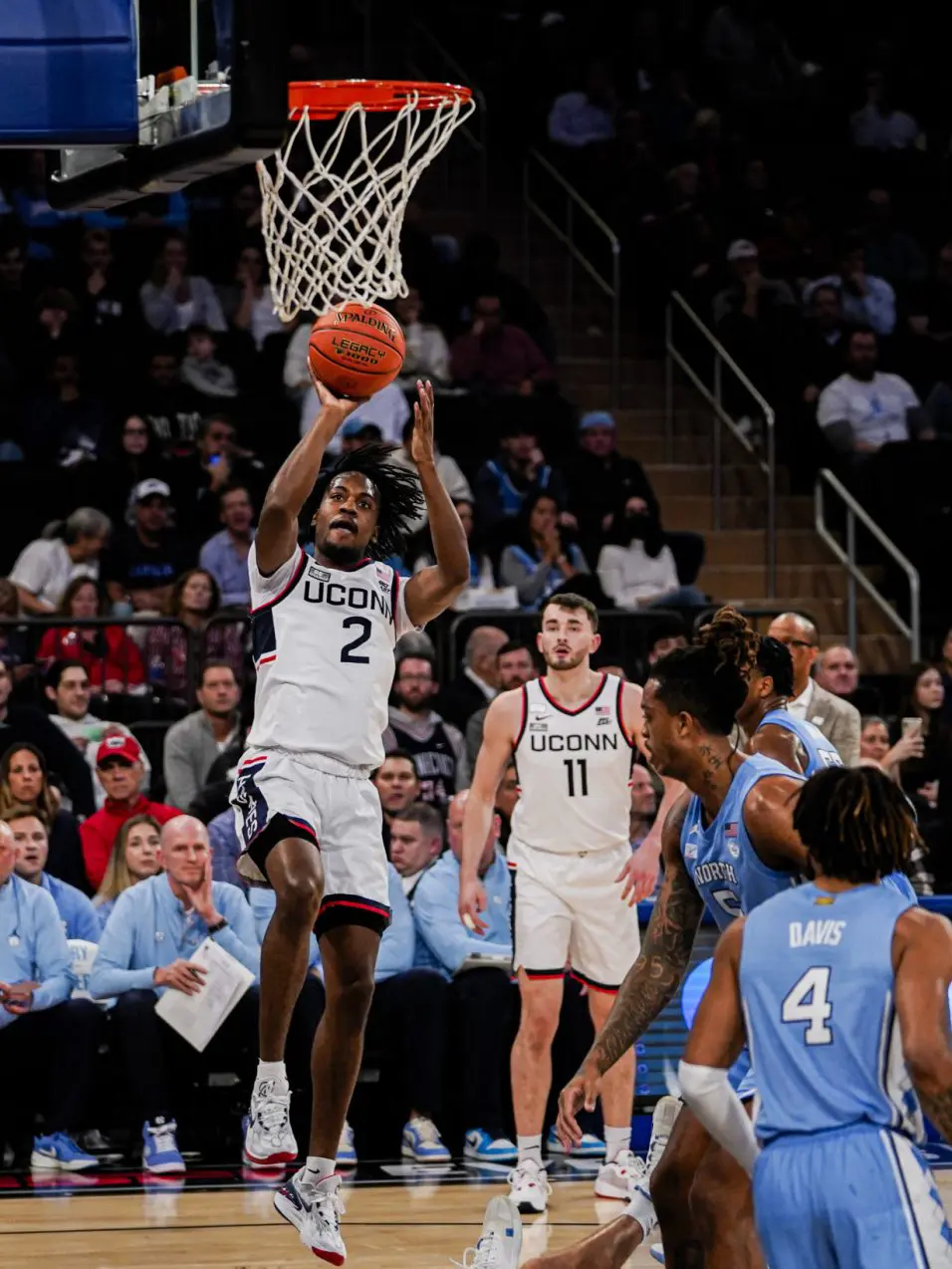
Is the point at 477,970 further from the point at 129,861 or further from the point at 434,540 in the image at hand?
the point at 434,540

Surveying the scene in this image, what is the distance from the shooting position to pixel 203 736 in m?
10.8

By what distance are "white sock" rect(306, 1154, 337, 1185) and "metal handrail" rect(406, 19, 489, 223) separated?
11851mm

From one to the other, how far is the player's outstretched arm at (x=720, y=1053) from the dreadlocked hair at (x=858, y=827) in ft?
0.76

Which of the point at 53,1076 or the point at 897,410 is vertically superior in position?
the point at 897,410

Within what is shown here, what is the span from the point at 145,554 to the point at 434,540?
5936 millimetres

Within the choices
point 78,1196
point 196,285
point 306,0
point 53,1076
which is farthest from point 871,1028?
point 306,0

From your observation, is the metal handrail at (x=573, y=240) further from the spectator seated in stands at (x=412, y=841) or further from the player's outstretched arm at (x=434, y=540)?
the player's outstretched arm at (x=434, y=540)

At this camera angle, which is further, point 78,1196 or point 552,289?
point 552,289

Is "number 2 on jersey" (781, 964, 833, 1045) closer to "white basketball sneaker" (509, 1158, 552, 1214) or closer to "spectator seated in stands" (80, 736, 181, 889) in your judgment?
"white basketball sneaker" (509, 1158, 552, 1214)

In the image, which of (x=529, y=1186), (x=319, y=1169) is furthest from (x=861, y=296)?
(x=319, y=1169)

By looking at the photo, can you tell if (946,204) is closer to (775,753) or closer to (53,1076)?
(53,1076)

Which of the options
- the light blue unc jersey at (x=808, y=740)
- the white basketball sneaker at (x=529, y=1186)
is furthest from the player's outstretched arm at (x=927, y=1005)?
the white basketball sneaker at (x=529, y=1186)

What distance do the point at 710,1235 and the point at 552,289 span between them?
43.3ft

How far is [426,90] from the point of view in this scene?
8219mm
